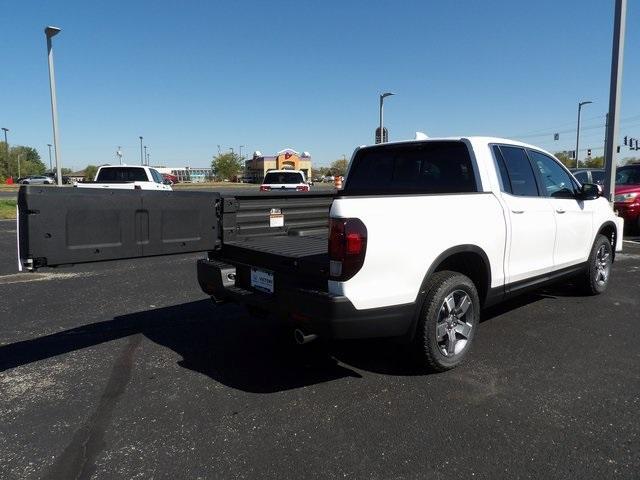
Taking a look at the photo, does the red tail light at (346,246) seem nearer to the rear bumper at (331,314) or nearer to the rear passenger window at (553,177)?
the rear bumper at (331,314)

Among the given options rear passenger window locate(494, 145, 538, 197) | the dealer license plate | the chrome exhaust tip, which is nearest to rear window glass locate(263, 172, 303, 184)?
rear passenger window locate(494, 145, 538, 197)

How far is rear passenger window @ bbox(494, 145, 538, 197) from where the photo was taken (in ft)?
14.6

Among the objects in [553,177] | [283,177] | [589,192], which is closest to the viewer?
[553,177]

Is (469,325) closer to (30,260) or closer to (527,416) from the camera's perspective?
(527,416)

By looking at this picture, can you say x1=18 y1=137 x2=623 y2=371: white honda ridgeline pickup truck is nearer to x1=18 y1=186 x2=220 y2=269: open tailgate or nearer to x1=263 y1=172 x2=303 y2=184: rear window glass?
x1=18 y1=186 x2=220 y2=269: open tailgate

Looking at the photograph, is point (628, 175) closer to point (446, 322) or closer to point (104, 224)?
point (446, 322)

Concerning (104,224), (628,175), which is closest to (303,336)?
(104,224)

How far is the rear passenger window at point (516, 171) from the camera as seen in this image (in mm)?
4445

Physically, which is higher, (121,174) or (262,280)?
(121,174)

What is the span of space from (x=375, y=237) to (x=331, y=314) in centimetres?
56

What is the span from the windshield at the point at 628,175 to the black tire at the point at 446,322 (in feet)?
37.6

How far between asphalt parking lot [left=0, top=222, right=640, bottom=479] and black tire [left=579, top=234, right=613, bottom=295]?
0.55 meters

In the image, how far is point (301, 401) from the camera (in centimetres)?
339

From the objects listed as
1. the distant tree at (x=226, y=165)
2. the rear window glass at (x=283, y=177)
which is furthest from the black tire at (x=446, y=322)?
the distant tree at (x=226, y=165)
